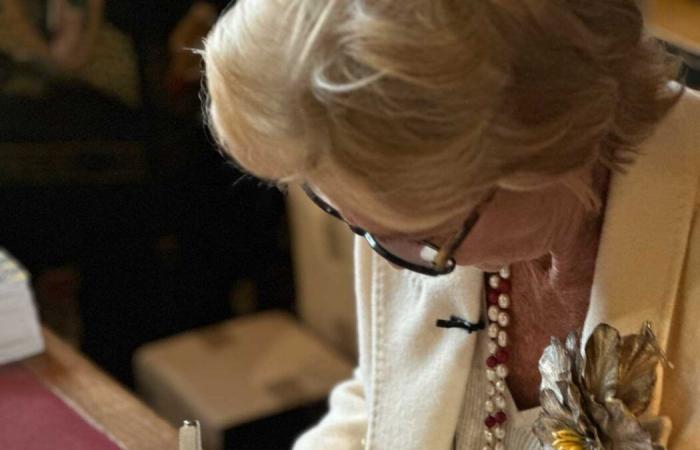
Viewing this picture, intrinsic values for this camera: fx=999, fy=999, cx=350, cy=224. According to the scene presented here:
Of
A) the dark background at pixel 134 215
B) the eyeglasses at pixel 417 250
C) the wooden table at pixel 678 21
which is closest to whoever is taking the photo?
the eyeglasses at pixel 417 250

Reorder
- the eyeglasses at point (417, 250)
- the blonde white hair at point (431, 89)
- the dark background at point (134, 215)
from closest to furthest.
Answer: the blonde white hair at point (431, 89)
the eyeglasses at point (417, 250)
the dark background at point (134, 215)

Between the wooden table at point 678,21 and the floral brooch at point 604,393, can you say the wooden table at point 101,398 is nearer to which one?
the floral brooch at point 604,393

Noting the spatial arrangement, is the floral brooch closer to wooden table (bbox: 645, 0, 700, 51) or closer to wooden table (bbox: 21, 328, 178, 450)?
wooden table (bbox: 21, 328, 178, 450)

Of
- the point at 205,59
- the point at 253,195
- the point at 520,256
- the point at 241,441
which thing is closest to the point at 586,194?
the point at 520,256

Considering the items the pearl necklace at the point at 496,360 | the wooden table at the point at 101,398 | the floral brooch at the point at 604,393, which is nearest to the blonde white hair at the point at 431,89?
the floral brooch at the point at 604,393

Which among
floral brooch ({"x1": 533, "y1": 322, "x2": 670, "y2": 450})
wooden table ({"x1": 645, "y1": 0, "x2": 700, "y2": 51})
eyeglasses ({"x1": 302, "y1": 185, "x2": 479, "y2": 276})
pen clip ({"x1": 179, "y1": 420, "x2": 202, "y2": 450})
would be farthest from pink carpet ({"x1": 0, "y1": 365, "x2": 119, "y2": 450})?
wooden table ({"x1": 645, "y1": 0, "x2": 700, "y2": 51})

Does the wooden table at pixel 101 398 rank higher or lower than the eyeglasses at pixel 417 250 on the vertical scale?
lower

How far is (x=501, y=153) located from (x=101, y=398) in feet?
1.85

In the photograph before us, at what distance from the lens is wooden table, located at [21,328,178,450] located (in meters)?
0.97

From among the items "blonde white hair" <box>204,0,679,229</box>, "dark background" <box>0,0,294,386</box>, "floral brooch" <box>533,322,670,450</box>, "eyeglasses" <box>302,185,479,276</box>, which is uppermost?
"blonde white hair" <box>204,0,679,229</box>

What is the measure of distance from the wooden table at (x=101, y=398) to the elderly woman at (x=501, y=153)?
0.31m

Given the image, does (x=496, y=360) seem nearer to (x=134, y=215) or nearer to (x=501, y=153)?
(x=501, y=153)

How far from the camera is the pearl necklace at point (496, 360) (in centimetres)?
96

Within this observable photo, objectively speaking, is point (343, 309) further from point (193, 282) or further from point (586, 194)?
point (586, 194)
